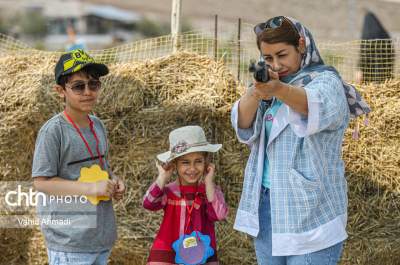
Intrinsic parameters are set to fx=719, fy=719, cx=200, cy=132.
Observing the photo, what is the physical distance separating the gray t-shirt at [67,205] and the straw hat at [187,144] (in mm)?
484

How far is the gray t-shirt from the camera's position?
337 centimetres

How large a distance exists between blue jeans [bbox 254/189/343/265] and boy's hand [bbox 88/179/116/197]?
0.77m

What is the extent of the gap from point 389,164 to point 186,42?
5.56ft

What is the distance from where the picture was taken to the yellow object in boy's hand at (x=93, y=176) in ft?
11.4

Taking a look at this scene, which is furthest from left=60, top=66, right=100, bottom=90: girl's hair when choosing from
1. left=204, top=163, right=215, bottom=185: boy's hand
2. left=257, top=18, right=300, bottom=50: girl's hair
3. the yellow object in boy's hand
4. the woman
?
left=257, top=18, right=300, bottom=50: girl's hair

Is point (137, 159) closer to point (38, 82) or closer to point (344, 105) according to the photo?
point (38, 82)

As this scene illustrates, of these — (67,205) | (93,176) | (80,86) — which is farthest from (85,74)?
(67,205)

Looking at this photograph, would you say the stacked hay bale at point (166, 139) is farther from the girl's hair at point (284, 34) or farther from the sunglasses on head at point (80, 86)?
the girl's hair at point (284, 34)

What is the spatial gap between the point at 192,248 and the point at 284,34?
1.37 m

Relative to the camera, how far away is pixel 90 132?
357 centimetres

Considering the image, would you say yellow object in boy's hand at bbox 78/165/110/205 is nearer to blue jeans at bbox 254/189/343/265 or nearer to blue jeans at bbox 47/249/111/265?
blue jeans at bbox 47/249/111/265

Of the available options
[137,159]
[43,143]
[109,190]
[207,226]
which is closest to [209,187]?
[207,226]

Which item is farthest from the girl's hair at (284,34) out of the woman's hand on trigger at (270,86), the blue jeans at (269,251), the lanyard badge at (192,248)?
the lanyard badge at (192,248)

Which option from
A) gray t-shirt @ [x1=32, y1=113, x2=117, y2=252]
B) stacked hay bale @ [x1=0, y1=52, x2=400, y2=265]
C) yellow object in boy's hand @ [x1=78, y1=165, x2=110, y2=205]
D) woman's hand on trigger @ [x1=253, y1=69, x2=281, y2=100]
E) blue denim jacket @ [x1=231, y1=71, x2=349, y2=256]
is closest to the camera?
woman's hand on trigger @ [x1=253, y1=69, x2=281, y2=100]
